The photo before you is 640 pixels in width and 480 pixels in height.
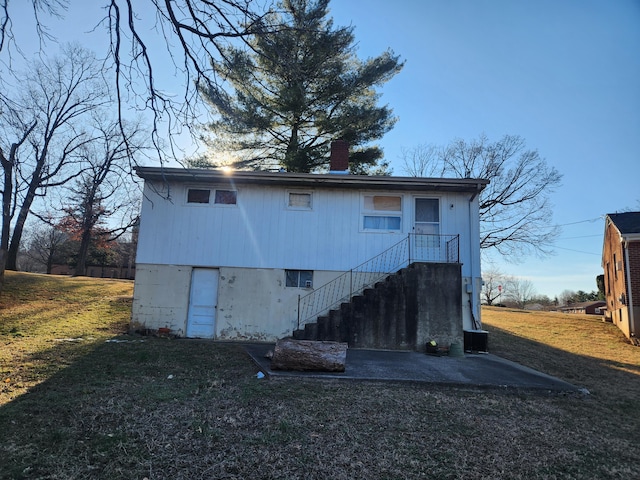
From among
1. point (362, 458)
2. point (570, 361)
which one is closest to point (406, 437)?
point (362, 458)

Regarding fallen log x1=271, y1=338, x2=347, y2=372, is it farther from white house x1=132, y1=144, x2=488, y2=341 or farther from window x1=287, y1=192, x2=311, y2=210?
window x1=287, y1=192, x2=311, y2=210

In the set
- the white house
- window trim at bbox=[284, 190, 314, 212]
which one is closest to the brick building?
the white house

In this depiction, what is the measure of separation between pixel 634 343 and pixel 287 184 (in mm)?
12989

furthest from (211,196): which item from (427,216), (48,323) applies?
(427,216)

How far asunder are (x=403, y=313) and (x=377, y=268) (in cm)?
148

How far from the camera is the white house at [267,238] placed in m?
10.3

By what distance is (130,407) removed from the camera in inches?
174

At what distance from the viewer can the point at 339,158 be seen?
11414 millimetres

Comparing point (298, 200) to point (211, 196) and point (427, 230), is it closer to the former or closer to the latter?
point (211, 196)

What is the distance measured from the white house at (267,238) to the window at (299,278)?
0.03m

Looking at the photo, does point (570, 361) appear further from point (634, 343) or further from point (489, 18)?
point (489, 18)

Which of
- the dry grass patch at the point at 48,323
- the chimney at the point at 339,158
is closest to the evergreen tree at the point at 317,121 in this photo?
the chimney at the point at 339,158

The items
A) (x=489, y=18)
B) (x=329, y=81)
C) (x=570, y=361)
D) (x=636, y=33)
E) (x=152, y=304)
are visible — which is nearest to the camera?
(x=636, y=33)

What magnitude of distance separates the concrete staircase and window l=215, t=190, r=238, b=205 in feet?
13.7
